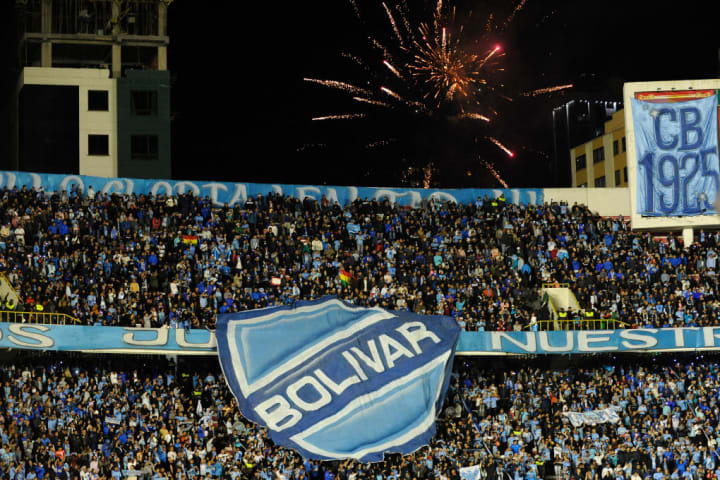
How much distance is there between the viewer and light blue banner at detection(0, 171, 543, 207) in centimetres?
5147

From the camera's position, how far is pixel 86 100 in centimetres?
6656

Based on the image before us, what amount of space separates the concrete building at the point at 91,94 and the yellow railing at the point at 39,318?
23.7 m

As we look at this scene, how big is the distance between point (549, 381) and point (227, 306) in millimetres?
12561

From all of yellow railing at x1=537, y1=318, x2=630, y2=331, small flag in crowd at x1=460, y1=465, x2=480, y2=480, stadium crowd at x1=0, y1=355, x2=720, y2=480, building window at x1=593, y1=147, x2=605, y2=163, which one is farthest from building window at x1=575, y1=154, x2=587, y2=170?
small flag in crowd at x1=460, y1=465, x2=480, y2=480

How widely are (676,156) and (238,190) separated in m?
24.7

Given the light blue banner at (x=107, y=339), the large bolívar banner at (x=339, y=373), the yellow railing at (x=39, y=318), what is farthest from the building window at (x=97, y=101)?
the large bolívar banner at (x=339, y=373)

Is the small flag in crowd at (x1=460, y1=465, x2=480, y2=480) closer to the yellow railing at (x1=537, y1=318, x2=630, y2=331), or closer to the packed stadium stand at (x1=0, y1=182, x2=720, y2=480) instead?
the packed stadium stand at (x1=0, y1=182, x2=720, y2=480)

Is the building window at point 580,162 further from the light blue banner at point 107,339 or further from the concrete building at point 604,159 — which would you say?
the light blue banner at point 107,339

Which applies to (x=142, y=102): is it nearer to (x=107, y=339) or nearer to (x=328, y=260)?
(x=328, y=260)

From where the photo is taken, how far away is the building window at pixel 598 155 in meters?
86.9

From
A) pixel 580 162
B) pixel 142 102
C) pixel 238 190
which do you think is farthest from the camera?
pixel 580 162

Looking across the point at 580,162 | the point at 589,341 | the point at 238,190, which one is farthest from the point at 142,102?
the point at 580,162

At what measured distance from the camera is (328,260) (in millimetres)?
49781

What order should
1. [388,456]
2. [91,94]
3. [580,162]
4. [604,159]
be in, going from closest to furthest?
1. [388,456]
2. [91,94]
3. [604,159]
4. [580,162]
